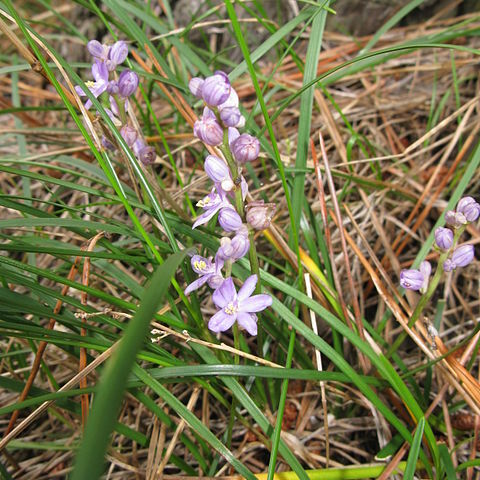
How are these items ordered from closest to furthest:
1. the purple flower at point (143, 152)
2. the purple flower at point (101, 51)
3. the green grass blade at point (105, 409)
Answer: the green grass blade at point (105, 409)
the purple flower at point (101, 51)
the purple flower at point (143, 152)

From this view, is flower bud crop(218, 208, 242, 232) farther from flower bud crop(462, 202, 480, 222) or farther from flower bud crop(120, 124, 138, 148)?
flower bud crop(462, 202, 480, 222)

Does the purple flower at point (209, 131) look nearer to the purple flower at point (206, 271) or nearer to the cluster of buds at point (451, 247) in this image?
the purple flower at point (206, 271)

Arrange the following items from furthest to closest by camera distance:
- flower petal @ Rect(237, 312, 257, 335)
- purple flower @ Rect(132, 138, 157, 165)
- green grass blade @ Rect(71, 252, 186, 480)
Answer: purple flower @ Rect(132, 138, 157, 165) → flower petal @ Rect(237, 312, 257, 335) → green grass blade @ Rect(71, 252, 186, 480)

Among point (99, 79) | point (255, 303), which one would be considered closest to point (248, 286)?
point (255, 303)

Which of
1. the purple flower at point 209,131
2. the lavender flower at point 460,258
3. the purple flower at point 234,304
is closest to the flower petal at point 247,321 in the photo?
the purple flower at point 234,304

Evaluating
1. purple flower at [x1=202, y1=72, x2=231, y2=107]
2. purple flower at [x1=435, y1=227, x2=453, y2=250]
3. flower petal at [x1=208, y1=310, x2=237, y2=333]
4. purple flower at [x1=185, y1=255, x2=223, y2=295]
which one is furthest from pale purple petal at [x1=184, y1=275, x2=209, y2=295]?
purple flower at [x1=435, y1=227, x2=453, y2=250]

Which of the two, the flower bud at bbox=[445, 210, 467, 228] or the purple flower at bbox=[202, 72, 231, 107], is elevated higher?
the purple flower at bbox=[202, 72, 231, 107]
